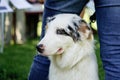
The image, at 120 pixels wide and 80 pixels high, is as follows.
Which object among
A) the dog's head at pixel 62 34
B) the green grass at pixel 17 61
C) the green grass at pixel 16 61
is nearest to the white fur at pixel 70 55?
the dog's head at pixel 62 34

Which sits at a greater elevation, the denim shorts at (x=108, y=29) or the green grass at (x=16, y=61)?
the denim shorts at (x=108, y=29)

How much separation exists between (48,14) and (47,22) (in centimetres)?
16

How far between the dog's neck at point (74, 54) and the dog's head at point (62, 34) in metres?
0.03

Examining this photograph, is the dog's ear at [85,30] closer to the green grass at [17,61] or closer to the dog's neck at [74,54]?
the dog's neck at [74,54]

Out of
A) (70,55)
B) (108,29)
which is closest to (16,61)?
(70,55)

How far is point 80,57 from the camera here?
3.06 metres

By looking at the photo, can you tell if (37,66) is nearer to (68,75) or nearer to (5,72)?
(68,75)

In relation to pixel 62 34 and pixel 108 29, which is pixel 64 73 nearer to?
pixel 62 34

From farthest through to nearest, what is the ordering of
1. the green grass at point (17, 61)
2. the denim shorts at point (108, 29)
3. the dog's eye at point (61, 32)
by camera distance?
the green grass at point (17, 61)
the dog's eye at point (61, 32)
the denim shorts at point (108, 29)

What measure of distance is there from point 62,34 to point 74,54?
17cm

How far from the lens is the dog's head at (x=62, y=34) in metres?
2.92

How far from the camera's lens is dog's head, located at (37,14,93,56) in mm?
2920

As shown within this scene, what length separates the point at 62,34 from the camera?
3006 mm

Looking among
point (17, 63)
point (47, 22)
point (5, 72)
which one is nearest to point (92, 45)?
point (47, 22)
